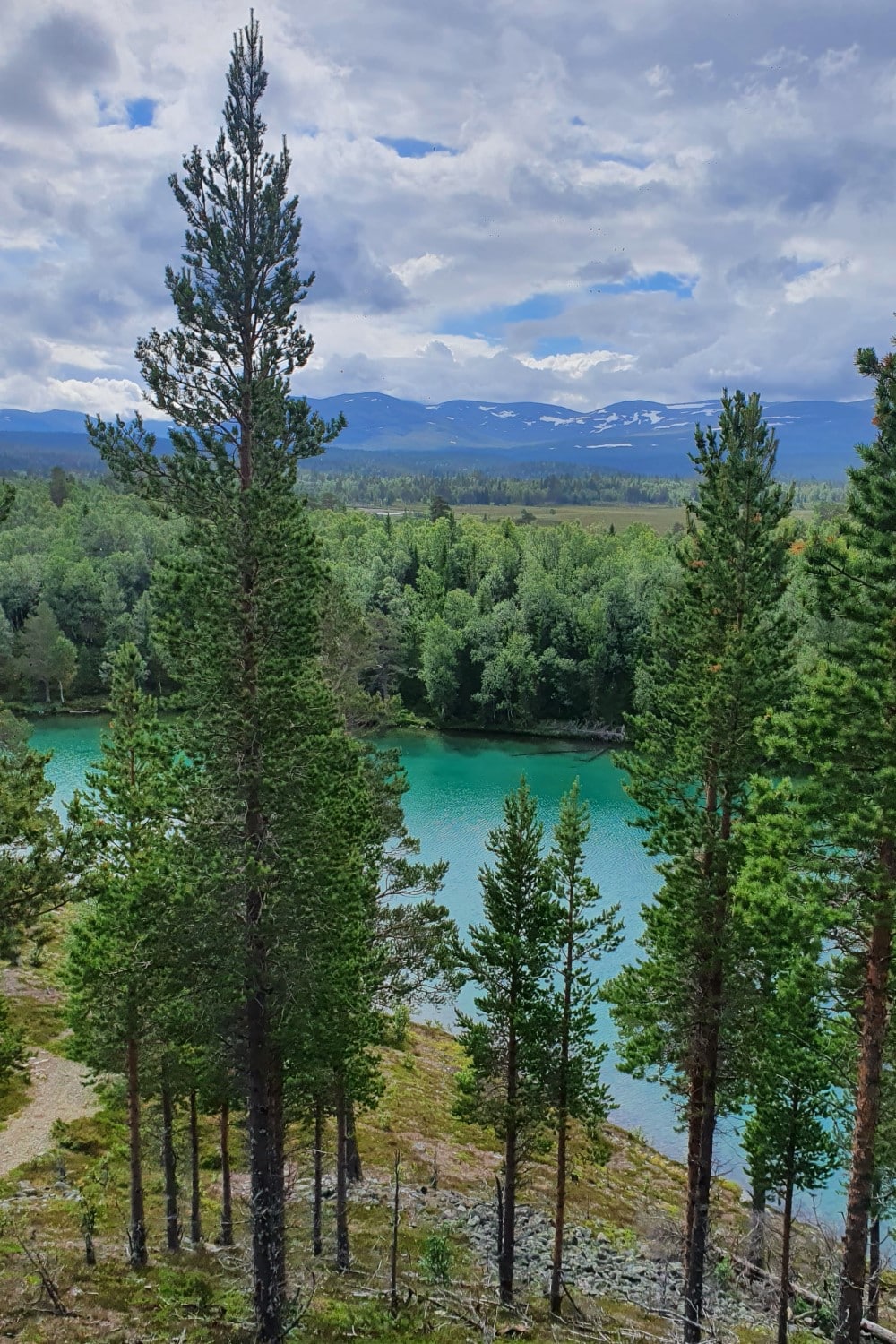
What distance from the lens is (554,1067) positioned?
18109 mm

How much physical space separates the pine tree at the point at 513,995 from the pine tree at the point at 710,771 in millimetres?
1986

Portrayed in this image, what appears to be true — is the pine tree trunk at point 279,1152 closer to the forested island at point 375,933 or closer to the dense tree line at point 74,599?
the forested island at point 375,933

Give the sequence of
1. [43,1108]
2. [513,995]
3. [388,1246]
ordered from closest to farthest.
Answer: [513,995] → [388,1246] → [43,1108]

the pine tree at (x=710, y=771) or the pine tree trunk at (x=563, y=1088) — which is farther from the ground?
the pine tree at (x=710, y=771)

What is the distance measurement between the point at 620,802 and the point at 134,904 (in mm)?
43770

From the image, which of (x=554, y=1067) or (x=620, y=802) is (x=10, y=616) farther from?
(x=554, y=1067)

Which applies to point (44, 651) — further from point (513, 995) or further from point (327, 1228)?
point (513, 995)

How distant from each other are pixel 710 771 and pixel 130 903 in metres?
11.0

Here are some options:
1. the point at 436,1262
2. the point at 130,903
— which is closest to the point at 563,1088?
the point at 436,1262

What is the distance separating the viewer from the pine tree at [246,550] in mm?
13391

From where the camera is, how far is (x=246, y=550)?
528 inches

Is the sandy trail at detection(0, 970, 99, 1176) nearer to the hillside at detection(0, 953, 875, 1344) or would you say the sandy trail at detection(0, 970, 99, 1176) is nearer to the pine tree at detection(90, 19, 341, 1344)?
the hillside at detection(0, 953, 875, 1344)

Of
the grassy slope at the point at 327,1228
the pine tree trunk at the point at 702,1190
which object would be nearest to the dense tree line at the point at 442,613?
the grassy slope at the point at 327,1228

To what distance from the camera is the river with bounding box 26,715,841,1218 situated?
29.3 metres
